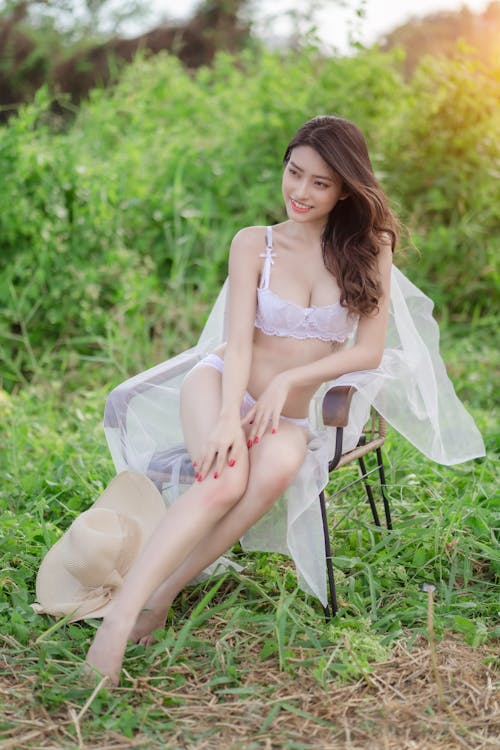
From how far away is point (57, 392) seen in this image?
15.9ft

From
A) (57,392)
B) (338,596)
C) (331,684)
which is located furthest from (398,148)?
(331,684)

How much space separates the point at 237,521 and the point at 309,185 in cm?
108

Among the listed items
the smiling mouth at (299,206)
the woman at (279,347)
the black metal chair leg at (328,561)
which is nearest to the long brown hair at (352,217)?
the woman at (279,347)

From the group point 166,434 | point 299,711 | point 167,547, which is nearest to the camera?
point 299,711

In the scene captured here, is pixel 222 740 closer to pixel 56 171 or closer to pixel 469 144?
pixel 56 171

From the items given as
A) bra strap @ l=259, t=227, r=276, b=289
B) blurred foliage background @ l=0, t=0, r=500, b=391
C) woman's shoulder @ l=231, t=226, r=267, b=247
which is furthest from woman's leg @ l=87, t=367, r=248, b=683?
blurred foliage background @ l=0, t=0, r=500, b=391

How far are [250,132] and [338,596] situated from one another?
4501 millimetres

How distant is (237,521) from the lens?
8.54 feet

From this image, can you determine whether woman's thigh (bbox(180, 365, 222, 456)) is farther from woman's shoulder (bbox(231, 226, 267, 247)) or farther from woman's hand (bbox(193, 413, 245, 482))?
woman's shoulder (bbox(231, 226, 267, 247))

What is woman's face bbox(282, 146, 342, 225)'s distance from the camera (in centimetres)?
274

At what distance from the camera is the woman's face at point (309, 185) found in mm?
2736

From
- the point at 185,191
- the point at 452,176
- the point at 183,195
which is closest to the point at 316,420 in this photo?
the point at 183,195

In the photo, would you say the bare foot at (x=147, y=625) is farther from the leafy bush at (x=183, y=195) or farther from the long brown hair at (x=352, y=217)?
the leafy bush at (x=183, y=195)

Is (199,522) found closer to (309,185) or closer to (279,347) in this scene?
(279,347)
